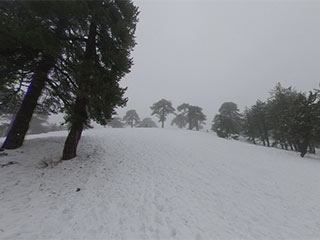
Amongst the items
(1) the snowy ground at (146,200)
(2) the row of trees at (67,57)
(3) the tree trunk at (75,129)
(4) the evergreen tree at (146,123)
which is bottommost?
(1) the snowy ground at (146,200)

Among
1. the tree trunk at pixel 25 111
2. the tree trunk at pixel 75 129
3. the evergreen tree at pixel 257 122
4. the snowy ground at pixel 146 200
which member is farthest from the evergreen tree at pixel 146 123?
the snowy ground at pixel 146 200

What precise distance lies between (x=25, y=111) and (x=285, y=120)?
25619 mm

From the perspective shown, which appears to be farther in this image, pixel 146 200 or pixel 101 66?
pixel 101 66

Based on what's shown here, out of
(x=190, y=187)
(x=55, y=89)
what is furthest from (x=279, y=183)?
(x=55, y=89)

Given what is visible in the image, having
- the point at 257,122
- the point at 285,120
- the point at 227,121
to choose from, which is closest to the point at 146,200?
the point at 285,120

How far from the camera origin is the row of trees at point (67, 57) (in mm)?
5965

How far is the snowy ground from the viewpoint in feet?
12.9

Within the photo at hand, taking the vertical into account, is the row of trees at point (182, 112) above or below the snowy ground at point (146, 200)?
above

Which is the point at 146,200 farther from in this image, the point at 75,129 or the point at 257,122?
the point at 257,122

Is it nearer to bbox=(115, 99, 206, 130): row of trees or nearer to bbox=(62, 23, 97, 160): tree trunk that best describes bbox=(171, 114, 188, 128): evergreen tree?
bbox=(115, 99, 206, 130): row of trees

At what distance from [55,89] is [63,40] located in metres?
2.56

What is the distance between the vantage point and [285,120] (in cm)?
1866

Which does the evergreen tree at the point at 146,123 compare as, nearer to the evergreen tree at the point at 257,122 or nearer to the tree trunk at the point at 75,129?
the evergreen tree at the point at 257,122

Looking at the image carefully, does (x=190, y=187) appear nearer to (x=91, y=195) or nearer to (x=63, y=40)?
(x=91, y=195)
